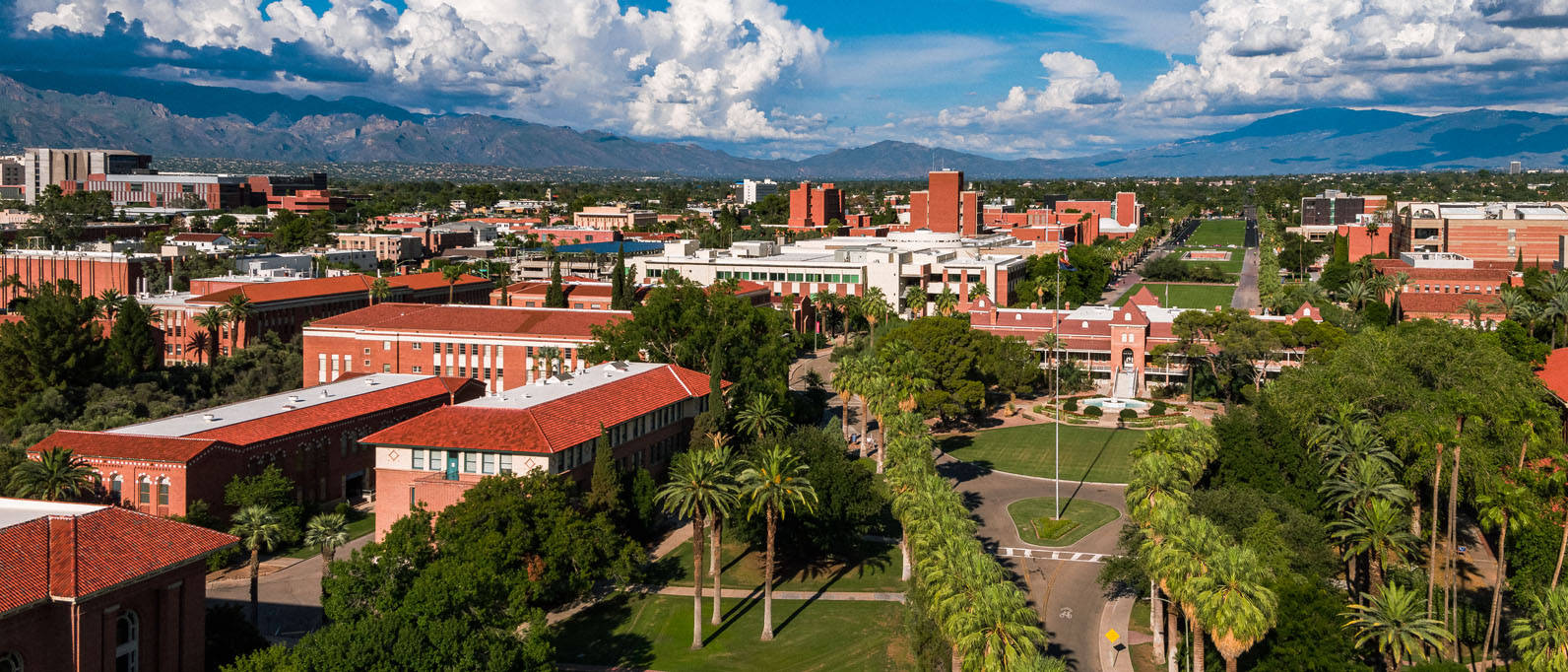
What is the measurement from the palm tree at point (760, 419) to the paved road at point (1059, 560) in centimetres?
1222

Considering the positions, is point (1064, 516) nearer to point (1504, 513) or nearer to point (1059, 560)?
point (1059, 560)

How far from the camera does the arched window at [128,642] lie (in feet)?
134

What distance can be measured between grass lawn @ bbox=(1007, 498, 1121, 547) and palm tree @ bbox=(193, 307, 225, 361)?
7518 cm

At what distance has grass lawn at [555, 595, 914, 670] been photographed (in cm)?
5016

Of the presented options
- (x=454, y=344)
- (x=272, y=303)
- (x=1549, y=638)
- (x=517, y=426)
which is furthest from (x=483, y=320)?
(x=1549, y=638)

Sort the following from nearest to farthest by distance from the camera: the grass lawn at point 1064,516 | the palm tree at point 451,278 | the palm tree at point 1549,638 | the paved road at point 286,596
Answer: the palm tree at point 1549,638 → the paved road at point 286,596 → the grass lawn at point 1064,516 → the palm tree at point 451,278

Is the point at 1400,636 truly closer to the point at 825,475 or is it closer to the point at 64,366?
the point at 825,475

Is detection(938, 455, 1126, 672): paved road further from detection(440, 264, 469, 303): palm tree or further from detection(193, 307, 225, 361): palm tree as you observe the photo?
Result: detection(440, 264, 469, 303): palm tree

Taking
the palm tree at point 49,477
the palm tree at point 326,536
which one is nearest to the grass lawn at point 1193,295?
the palm tree at point 326,536

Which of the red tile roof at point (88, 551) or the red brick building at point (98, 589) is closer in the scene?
the red brick building at point (98, 589)

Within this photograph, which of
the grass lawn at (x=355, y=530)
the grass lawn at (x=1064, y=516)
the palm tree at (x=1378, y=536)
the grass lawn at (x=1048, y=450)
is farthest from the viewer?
the grass lawn at (x=1048, y=450)

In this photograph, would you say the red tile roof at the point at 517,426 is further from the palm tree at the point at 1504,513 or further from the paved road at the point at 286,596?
the palm tree at the point at 1504,513

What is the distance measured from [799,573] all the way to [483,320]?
168 ft

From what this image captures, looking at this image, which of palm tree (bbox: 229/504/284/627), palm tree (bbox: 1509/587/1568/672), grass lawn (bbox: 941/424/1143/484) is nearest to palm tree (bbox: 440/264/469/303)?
grass lawn (bbox: 941/424/1143/484)
